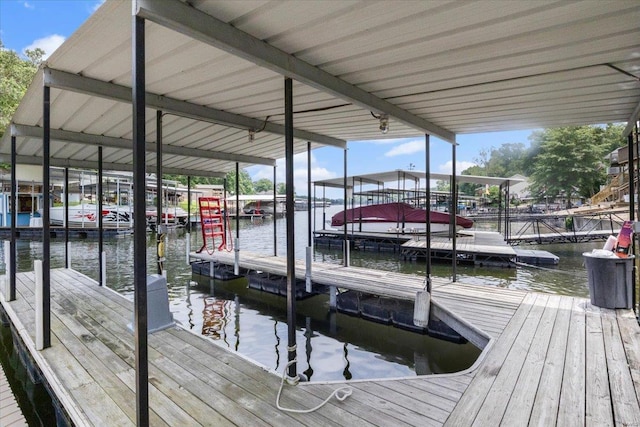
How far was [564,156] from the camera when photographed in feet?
95.1

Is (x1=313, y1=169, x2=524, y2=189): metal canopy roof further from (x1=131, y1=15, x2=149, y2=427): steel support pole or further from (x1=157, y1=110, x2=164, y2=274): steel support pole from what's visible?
(x1=131, y1=15, x2=149, y2=427): steel support pole

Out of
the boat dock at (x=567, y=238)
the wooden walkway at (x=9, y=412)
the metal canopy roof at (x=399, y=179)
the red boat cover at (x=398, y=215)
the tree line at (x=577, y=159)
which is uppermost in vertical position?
the tree line at (x=577, y=159)

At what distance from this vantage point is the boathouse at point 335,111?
1949 millimetres

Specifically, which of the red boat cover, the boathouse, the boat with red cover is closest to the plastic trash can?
the boathouse

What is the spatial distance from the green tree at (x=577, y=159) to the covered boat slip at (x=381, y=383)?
3115 centimetres

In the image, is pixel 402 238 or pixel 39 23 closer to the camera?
pixel 402 238

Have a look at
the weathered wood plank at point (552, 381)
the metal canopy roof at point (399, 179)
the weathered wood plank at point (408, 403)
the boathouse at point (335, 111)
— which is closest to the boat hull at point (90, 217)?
the metal canopy roof at point (399, 179)

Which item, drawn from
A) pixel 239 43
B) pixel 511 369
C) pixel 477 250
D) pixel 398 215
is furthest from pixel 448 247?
pixel 239 43

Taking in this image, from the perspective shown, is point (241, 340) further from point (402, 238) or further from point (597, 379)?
point (402, 238)

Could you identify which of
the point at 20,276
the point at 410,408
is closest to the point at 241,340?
the point at 410,408

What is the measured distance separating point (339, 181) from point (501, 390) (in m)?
13.2

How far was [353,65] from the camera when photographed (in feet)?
8.78

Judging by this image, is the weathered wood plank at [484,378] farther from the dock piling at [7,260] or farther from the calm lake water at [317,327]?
the dock piling at [7,260]

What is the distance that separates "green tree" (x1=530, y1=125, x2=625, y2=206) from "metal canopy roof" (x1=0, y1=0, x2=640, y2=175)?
100 feet
